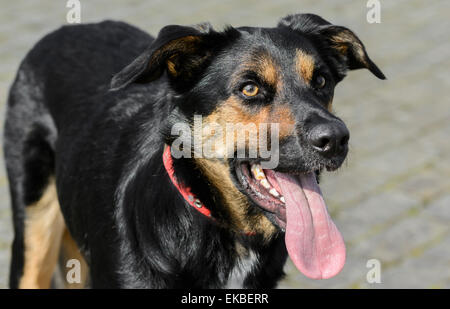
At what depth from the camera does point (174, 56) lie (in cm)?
393

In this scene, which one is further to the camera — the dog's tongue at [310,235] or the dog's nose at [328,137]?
the dog's tongue at [310,235]

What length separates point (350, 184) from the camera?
6383 mm

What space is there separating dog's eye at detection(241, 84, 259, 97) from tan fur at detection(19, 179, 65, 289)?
181 cm

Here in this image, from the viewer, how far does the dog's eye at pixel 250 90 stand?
3.79 meters

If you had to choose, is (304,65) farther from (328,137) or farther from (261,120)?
(328,137)

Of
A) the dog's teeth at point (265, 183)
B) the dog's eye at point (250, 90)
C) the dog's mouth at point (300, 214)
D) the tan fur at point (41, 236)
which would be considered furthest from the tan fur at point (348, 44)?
the tan fur at point (41, 236)

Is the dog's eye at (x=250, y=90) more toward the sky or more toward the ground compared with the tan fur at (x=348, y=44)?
more toward the ground

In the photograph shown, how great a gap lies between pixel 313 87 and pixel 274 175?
1.64 feet

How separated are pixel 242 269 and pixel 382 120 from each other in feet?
12.1

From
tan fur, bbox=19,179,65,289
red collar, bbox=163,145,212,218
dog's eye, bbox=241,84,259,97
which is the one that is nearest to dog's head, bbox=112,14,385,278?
dog's eye, bbox=241,84,259,97

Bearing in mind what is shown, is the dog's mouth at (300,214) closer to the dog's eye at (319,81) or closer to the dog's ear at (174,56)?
the dog's eye at (319,81)

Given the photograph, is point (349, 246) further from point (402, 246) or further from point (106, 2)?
point (106, 2)

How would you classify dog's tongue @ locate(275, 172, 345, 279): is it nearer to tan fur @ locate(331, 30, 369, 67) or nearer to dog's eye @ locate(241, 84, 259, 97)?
dog's eye @ locate(241, 84, 259, 97)

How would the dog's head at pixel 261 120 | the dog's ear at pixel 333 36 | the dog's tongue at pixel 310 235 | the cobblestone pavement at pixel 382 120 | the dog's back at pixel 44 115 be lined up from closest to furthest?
the dog's head at pixel 261 120 < the dog's tongue at pixel 310 235 < the dog's ear at pixel 333 36 < the dog's back at pixel 44 115 < the cobblestone pavement at pixel 382 120
